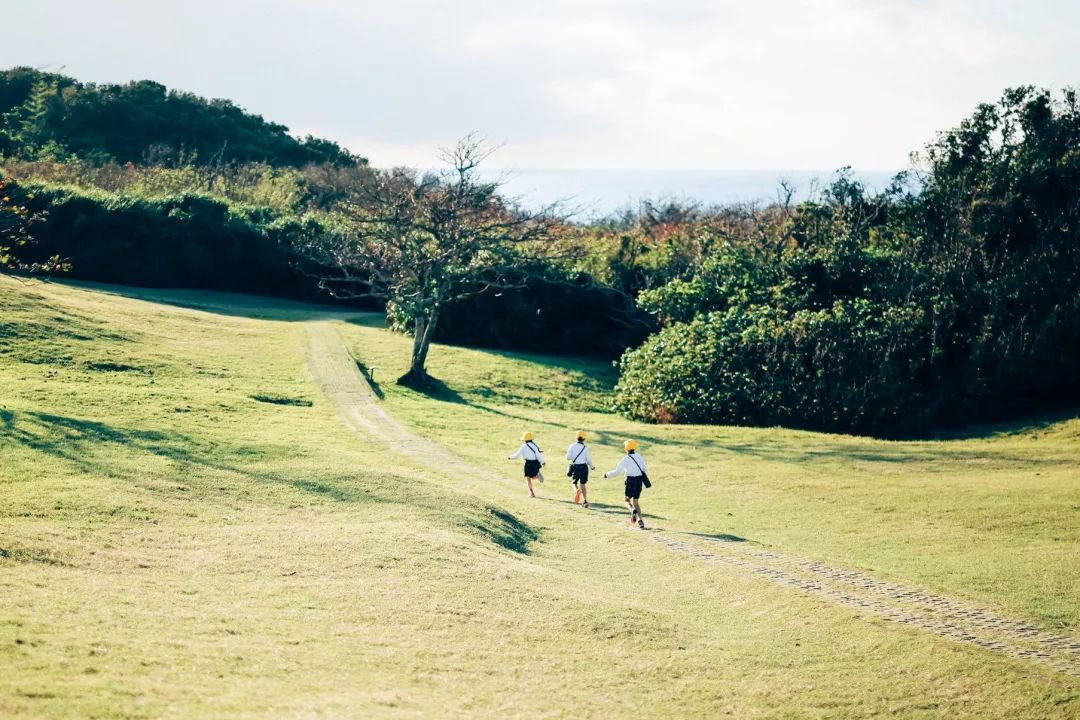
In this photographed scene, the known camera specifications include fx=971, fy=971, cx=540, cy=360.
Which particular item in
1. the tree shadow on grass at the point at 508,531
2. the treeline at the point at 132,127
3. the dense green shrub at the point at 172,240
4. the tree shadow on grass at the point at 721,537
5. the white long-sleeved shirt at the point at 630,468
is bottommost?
the tree shadow on grass at the point at 508,531

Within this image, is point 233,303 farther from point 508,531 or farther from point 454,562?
point 454,562

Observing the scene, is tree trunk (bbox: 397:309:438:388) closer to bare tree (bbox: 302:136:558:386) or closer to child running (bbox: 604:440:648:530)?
bare tree (bbox: 302:136:558:386)

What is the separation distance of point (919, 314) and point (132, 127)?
70208mm

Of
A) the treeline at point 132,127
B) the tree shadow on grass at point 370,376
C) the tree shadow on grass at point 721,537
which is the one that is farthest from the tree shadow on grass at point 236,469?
the treeline at point 132,127

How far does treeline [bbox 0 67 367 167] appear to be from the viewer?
76250mm

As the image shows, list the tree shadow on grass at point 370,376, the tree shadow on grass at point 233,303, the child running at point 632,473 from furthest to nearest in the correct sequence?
the tree shadow on grass at point 233,303 → the tree shadow on grass at point 370,376 → the child running at point 632,473

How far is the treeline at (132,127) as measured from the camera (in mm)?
76250

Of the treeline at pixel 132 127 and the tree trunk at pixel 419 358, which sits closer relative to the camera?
the tree trunk at pixel 419 358

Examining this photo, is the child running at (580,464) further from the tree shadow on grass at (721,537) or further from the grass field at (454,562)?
the tree shadow on grass at (721,537)

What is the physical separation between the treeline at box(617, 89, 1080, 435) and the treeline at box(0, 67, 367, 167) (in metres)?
51.0

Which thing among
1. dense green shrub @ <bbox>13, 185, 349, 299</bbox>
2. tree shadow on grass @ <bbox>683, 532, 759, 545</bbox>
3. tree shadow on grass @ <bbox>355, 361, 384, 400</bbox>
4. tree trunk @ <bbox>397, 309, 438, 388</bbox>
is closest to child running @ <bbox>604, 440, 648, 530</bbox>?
tree shadow on grass @ <bbox>683, 532, 759, 545</bbox>

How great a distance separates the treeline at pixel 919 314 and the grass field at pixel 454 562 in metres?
3.72

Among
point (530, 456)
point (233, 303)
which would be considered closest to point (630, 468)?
point (530, 456)

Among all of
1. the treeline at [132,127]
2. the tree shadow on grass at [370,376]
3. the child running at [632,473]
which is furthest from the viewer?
the treeline at [132,127]
